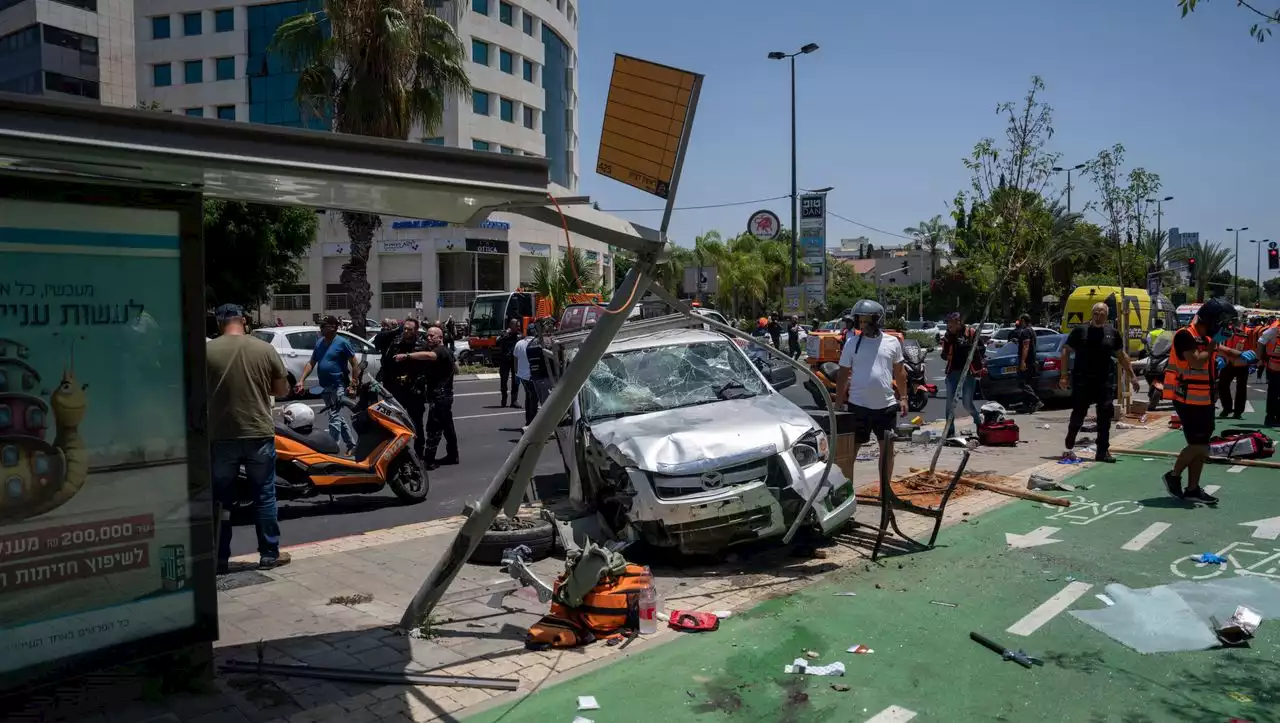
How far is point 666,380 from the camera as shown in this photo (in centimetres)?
758

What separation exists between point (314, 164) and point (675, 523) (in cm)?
340

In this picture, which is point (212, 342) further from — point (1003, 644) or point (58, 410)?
point (1003, 644)

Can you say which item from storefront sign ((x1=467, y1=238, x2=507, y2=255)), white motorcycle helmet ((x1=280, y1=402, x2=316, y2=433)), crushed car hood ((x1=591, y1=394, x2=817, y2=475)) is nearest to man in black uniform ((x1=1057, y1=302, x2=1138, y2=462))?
crushed car hood ((x1=591, y1=394, x2=817, y2=475))

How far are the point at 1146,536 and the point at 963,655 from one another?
10.8 feet

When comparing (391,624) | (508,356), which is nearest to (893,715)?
(391,624)

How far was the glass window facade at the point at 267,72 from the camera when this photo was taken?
1864 inches

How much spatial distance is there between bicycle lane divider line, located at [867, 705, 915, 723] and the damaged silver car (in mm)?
2062

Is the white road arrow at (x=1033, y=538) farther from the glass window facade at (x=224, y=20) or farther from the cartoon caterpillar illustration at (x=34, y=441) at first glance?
the glass window facade at (x=224, y=20)

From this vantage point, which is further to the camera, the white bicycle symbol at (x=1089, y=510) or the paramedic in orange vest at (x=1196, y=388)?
the paramedic in orange vest at (x=1196, y=388)

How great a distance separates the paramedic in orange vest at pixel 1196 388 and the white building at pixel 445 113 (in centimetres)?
3695

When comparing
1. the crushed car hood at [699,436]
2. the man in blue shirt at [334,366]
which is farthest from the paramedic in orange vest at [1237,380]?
the man in blue shirt at [334,366]

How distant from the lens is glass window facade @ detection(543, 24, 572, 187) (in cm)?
5269

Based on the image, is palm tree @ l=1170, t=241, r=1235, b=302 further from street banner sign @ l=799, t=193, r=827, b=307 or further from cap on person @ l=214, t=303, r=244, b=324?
cap on person @ l=214, t=303, r=244, b=324

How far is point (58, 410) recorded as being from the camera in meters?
3.78
